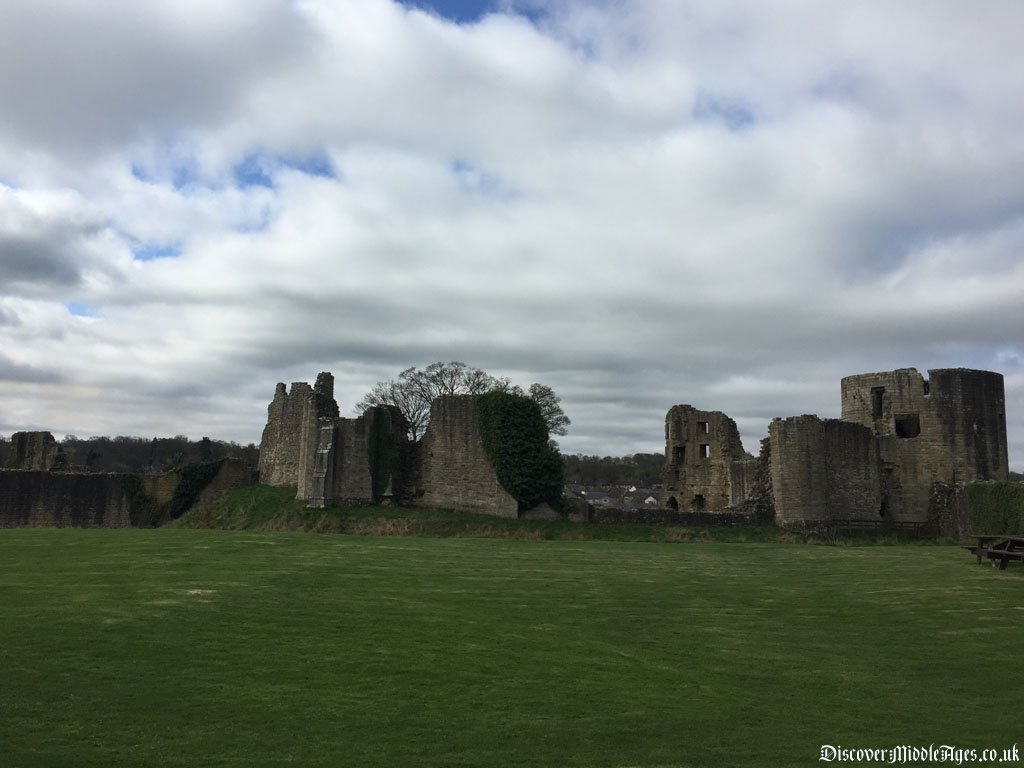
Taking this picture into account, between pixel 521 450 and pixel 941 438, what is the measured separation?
17846mm

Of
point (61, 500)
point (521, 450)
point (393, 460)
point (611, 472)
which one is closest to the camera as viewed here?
point (521, 450)

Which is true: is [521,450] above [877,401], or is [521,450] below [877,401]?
below

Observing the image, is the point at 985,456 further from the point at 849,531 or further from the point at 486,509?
the point at 486,509

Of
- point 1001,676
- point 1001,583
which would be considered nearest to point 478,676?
point 1001,676

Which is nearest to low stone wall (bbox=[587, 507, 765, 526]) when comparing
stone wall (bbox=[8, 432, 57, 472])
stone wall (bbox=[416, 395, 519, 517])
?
stone wall (bbox=[416, 395, 519, 517])

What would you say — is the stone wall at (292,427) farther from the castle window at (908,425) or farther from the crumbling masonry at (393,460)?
the castle window at (908,425)

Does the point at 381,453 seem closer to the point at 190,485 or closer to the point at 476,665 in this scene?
the point at 190,485

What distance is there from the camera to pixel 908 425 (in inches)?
1479

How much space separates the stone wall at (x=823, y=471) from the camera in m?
32.4

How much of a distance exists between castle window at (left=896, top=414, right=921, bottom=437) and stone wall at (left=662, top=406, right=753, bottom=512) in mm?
7802

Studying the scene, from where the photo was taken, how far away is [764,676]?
378 inches

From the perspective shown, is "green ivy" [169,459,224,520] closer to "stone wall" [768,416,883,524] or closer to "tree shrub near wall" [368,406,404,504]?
"tree shrub near wall" [368,406,404,504]

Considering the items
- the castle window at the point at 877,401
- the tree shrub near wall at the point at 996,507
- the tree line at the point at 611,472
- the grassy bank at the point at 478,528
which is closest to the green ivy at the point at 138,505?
the grassy bank at the point at 478,528

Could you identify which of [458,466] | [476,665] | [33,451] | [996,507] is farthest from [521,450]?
[33,451]
